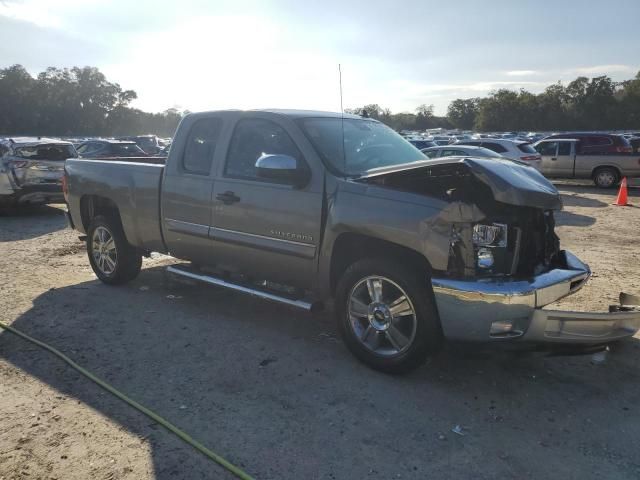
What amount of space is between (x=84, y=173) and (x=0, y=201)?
6.43 metres

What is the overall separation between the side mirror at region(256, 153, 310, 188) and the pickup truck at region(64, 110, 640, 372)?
1 cm

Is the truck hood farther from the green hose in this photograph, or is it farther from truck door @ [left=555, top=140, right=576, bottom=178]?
truck door @ [left=555, top=140, right=576, bottom=178]

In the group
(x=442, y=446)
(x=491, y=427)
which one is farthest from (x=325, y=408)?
(x=491, y=427)

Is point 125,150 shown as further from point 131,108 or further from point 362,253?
point 131,108

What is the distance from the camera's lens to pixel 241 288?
15.7 ft

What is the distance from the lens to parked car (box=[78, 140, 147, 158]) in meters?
16.9

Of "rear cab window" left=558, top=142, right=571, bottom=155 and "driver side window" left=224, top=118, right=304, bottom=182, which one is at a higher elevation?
"driver side window" left=224, top=118, right=304, bottom=182

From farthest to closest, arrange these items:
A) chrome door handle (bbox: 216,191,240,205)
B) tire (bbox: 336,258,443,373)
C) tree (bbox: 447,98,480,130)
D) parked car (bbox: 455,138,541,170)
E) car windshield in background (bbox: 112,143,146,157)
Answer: tree (bbox: 447,98,480,130), car windshield in background (bbox: 112,143,146,157), parked car (bbox: 455,138,541,170), chrome door handle (bbox: 216,191,240,205), tire (bbox: 336,258,443,373)

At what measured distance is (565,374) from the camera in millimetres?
4035

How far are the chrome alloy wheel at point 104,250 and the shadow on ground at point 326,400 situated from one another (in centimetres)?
106

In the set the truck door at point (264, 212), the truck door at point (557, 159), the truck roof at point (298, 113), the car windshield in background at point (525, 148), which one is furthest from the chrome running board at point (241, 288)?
the truck door at point (557, 159)

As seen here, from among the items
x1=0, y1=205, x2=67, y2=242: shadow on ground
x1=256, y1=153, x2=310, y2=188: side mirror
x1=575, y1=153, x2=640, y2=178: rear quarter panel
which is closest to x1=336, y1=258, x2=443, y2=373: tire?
x1=256, y1=153, x2=310, y2=188: side mirror

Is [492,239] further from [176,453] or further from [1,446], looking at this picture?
[1,446]

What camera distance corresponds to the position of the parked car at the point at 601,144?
17.8 metres
